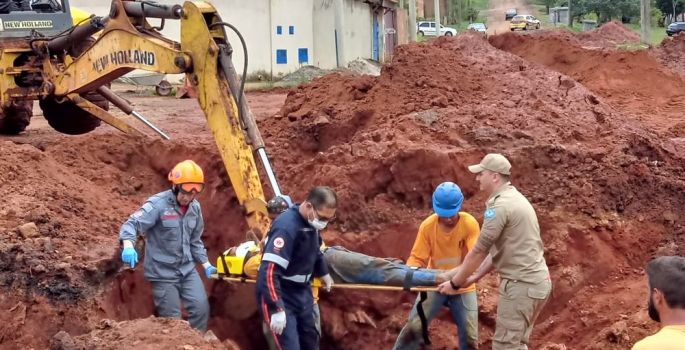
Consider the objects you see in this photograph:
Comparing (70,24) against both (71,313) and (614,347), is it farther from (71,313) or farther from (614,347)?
(614,347)

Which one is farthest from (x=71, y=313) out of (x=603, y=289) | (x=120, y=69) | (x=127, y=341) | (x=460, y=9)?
(x=460, y=9)

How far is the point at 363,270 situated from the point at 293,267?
77 cm

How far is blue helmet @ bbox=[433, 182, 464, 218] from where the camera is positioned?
7127 mm

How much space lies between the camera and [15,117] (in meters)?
13.3

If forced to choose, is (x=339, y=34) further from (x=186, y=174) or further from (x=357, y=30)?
(x=186, y=174)

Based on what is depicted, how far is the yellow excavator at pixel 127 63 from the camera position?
7.68 metres

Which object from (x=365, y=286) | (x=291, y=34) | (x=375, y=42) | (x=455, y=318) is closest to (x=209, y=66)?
(x=365, y=286)

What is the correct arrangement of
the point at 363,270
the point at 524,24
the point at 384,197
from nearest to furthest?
the point at 363,270 → the point at 384,197 → the point at 524,24

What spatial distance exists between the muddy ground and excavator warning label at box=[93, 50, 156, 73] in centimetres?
128

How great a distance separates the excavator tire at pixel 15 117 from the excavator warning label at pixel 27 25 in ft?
3.31

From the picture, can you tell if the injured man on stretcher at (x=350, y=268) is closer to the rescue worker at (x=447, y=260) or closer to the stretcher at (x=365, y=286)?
the stretcher at (x=365, y=286)

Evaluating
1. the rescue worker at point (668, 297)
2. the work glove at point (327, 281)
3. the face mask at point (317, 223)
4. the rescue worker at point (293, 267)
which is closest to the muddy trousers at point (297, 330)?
the rescue worker at point (293, 267)

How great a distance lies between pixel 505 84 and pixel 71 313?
21.4 feet

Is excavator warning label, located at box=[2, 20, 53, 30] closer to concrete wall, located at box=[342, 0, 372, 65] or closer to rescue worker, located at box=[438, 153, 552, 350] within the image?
rescue worker, located at box=[438, 153, 552, 350]
